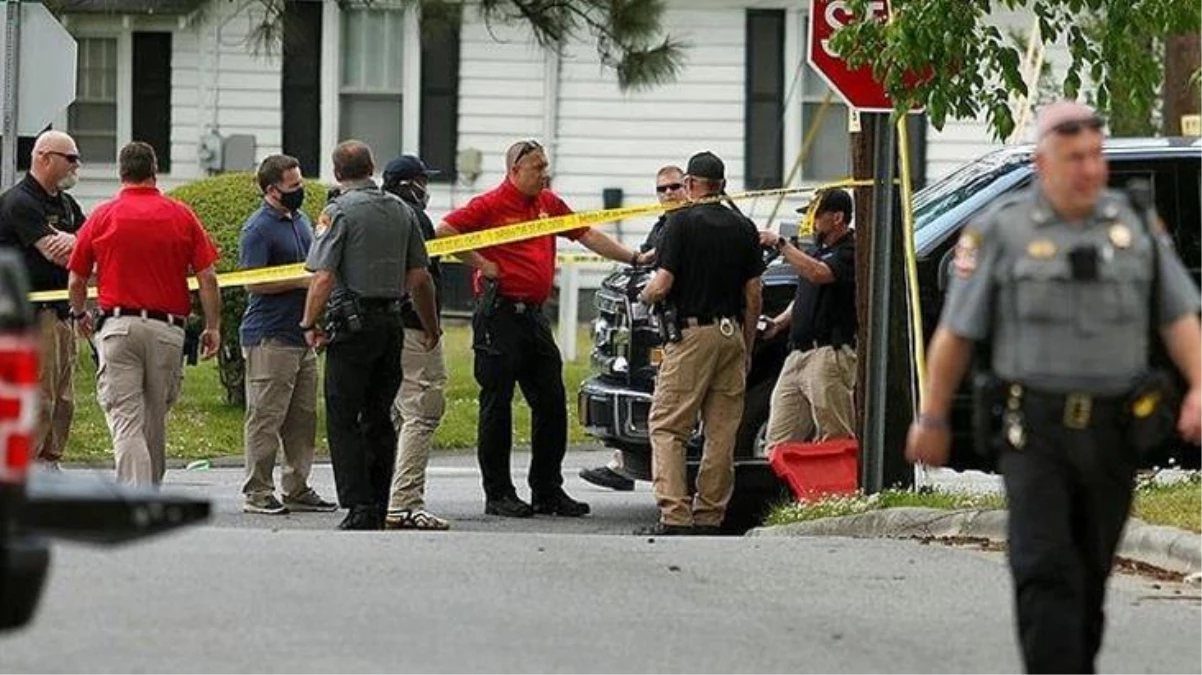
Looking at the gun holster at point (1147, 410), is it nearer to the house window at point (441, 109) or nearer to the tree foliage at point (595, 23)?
the tree foliage at point (595, 23)

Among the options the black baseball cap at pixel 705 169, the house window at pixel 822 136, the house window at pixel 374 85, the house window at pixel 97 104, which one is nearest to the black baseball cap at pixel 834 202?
the black baseball cap at pixel 705 169

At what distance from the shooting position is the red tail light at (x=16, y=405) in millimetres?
6293

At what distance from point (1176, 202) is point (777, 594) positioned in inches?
190

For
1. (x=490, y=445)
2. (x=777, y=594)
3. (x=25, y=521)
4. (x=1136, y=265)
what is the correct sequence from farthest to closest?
(x=490, y=445)
(x=777, y=594)
(x=1136, y=265)
(x=25, y=521)

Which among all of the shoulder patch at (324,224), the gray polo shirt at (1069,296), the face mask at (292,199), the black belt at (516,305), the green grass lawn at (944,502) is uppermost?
the face mask at (292,199)

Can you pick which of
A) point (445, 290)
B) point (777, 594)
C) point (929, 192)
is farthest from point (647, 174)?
point (777, 594)

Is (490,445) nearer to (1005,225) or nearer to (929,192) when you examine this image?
(929,192)

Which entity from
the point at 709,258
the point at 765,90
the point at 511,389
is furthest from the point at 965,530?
the point at 765,90

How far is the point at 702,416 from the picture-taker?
14820mm

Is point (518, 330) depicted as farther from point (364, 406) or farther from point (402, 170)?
point (364, 406)

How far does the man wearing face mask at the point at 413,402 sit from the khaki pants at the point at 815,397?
175cm

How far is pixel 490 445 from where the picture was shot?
626 inches

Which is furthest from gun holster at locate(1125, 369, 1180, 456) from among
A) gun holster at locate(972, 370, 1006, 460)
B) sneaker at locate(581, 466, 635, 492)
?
sneaker at locate(581, 466, 635, 492)

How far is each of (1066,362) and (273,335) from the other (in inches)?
328
